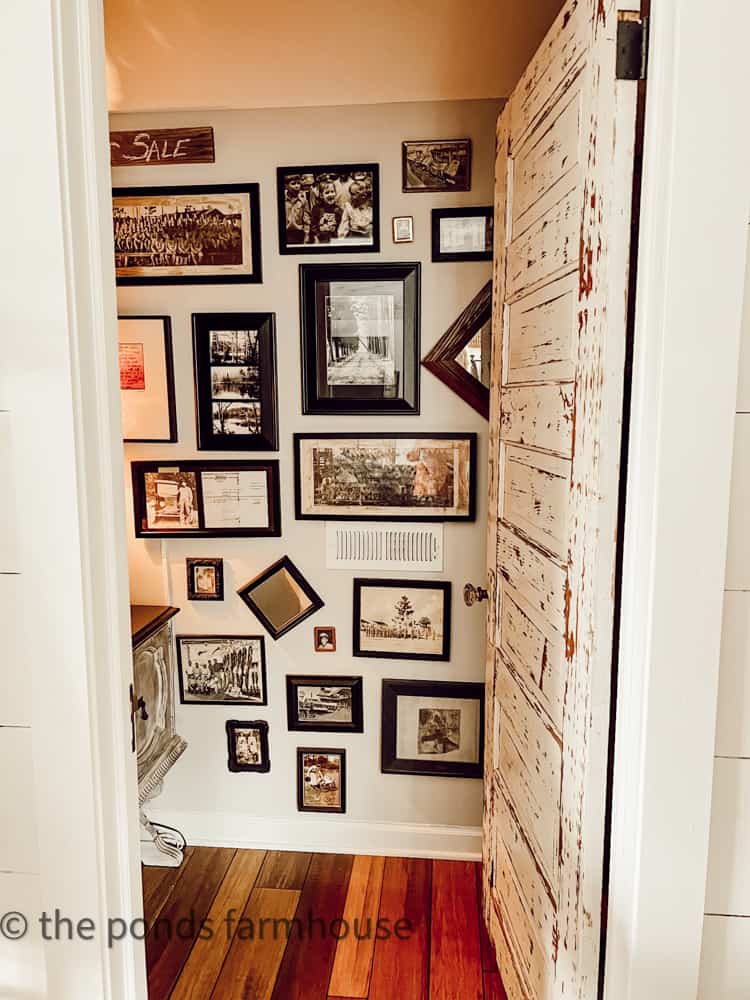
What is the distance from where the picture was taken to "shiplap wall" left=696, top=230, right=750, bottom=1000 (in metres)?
0.96

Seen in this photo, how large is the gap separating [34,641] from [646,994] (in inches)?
39.4

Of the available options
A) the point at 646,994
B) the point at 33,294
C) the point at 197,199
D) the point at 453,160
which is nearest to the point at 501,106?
the point at 453,160

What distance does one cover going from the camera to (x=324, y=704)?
246 centimetres

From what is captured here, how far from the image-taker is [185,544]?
97.0 inches

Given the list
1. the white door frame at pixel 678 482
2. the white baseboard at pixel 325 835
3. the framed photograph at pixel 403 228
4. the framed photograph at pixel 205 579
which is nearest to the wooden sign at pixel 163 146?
the framed photograph at pixel 403 228

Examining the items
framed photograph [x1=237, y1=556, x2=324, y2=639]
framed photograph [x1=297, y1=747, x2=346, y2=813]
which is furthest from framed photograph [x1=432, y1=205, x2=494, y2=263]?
framed photograph [x1=297, y1=747, x2=346, y2=813]

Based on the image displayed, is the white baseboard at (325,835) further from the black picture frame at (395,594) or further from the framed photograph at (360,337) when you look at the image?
the framed photograph at (360,337)

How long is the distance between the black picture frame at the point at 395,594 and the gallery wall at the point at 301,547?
0.03 meters

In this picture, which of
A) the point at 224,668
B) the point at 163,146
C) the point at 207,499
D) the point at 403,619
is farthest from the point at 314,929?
the point at 163,146

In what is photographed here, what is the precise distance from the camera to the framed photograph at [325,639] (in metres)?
2.44

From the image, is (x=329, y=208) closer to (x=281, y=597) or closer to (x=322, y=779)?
(x=281, y=597)

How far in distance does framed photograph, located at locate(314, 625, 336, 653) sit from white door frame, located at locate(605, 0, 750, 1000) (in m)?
1.46

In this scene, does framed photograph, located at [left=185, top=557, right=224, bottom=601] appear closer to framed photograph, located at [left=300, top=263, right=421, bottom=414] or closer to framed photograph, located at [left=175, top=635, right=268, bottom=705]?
framed photograph, located at [left=175, top=635, right=268, bottom=705]

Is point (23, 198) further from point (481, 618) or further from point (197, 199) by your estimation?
point (481, 618)
